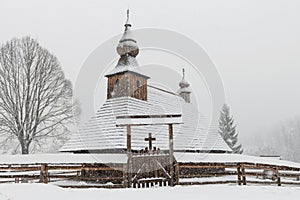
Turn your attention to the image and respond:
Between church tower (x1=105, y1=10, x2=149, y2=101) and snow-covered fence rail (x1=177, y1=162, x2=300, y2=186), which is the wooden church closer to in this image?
church tower (x1=105, y1=10, x2=149, y2=101)

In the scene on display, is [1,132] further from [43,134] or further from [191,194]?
[191,194]

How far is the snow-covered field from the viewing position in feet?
26.3

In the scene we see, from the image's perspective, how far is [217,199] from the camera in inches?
342

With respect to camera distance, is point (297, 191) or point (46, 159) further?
point (46, 159)

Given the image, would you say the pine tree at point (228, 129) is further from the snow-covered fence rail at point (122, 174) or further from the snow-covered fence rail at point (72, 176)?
the snow-covered fence rail at point (72, 176)

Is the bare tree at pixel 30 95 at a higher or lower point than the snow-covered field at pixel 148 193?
higher

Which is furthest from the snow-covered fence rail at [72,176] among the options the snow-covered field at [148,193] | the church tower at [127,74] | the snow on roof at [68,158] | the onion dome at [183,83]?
the onion dome at [183,83]

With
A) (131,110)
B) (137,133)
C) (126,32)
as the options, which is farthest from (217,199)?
(126,32)

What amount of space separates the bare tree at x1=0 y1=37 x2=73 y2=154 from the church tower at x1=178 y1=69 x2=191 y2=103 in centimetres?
1180

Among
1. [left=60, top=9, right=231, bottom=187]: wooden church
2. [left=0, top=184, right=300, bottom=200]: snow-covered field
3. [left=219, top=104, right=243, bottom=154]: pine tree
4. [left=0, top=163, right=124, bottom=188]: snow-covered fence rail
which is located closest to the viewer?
[left=0, top=184, right=300, bottom=200]: snow-covered field

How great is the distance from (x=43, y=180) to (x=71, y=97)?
1777 centimetres

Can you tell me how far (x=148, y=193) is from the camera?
9305mm

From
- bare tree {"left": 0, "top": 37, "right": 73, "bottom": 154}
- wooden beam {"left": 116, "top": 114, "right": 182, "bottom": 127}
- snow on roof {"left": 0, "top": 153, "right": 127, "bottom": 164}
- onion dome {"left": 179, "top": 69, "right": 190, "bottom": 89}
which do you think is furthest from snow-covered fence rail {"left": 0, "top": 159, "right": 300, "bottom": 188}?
onion dome {"left": 179, "top": 69, "right": 190, "bottom": 89}

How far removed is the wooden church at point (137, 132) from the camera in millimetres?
11602
